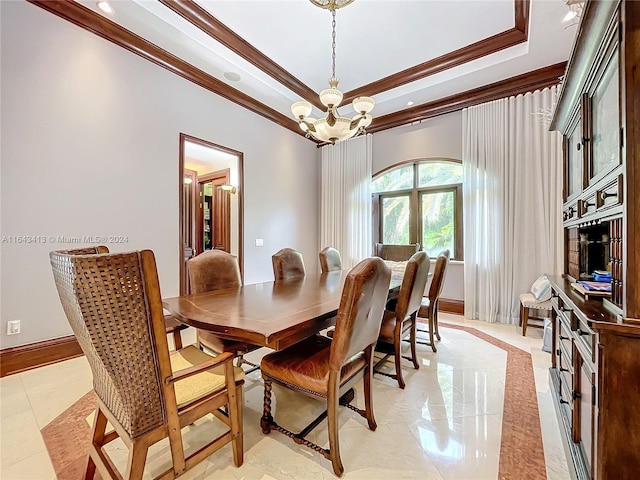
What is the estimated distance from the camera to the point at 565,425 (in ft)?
5.18

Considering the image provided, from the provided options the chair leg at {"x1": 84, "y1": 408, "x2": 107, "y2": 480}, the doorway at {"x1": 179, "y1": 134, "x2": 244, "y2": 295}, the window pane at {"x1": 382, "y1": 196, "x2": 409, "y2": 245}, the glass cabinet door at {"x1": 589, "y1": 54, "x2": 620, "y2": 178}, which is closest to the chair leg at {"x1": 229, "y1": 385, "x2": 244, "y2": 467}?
the chair leg at {"x1": 84, "y1": 408, "x2": 107, "y2": 480}

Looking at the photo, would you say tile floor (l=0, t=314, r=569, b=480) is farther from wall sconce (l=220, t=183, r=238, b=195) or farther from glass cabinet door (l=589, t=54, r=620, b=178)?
wall sconce (l=220, t=183, r=238, b=195)

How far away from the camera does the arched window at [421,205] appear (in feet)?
14.8

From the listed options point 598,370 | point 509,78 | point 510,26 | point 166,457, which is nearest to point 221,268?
point 166,457

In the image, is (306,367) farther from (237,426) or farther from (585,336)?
(585,336)

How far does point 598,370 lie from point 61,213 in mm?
3862

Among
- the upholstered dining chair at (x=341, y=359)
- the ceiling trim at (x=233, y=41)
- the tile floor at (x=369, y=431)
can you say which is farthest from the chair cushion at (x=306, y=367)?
the ceiling trim at (x=233, y=41)

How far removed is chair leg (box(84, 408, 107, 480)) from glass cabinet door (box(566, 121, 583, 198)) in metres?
2.88

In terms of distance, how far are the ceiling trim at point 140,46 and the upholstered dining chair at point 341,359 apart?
11.5ft

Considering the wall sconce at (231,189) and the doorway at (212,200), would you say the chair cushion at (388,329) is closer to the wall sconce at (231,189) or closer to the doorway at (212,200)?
the doorway at (212,200)

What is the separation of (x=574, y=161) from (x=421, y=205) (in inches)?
113

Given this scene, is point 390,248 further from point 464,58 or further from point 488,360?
point 464,58

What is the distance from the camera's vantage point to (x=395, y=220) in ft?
16.8

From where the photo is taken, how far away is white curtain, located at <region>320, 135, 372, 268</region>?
5211 mm
